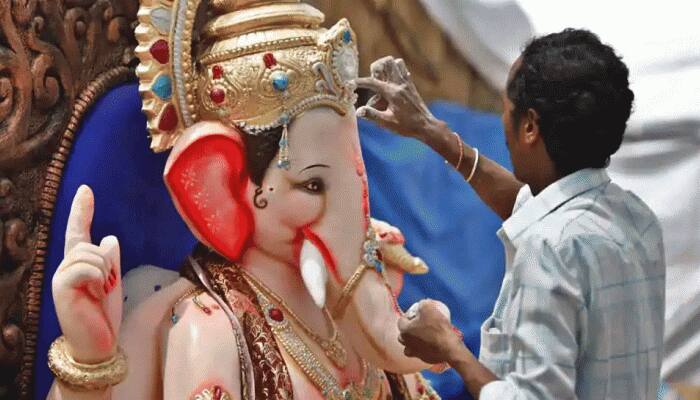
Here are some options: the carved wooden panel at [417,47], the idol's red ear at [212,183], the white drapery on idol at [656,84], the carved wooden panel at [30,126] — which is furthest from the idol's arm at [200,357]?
the white drapery on idol at [656,84]

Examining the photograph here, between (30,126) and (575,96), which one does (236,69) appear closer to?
(30,126)

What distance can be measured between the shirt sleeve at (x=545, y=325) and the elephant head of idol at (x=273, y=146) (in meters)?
0.37

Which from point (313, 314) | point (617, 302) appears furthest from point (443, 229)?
point (617, 302)

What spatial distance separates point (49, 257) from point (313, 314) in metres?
0.37

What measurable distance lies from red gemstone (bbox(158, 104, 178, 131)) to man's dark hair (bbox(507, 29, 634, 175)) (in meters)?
0.49

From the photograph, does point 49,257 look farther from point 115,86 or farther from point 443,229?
point 443,229

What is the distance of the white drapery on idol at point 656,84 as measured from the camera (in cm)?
268

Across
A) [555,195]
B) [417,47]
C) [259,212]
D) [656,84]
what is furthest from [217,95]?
[656,84]

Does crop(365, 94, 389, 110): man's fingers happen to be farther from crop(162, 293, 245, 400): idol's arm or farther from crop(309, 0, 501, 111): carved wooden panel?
crop(309, 0, 501, 111): carved wooden panel

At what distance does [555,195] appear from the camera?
1.44m

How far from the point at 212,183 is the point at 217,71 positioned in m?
0.15

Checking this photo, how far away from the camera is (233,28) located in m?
1.72

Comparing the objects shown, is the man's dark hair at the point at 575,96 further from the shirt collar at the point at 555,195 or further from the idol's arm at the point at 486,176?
the idol's arm at the point at 486,176

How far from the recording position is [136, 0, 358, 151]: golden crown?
1.69 m
